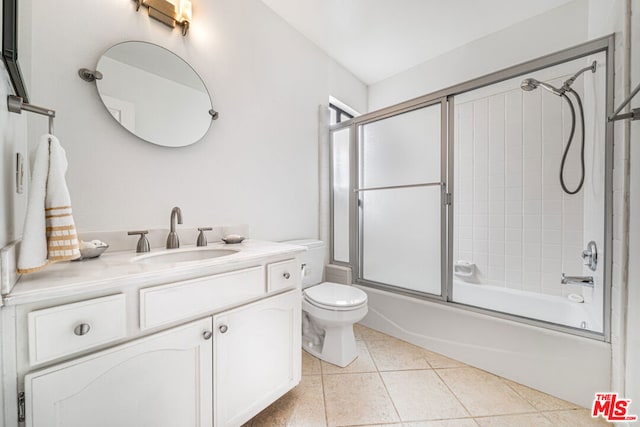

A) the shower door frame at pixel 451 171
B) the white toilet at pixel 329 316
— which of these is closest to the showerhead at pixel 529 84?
the shower door frame at pixel 451 171

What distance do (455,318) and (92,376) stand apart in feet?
6.21

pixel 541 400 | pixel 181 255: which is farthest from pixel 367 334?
pixel 181 255

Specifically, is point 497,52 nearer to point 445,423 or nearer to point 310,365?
point 445,423

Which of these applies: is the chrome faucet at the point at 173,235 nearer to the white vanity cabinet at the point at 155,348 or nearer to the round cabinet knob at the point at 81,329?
the white vanity cabinet at the point at 155,348

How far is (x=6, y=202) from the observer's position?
0.65 meters

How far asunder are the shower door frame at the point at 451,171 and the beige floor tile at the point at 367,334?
37 centimetres

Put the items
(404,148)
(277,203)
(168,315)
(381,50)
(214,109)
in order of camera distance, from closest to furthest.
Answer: (168,315), (214,109), (277,203), (404,148), (381,50)

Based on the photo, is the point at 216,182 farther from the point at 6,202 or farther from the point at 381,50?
the point at 381,50

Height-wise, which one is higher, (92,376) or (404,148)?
(404,148)

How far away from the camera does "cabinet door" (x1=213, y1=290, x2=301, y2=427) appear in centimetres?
94

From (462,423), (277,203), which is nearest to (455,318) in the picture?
(462,423)

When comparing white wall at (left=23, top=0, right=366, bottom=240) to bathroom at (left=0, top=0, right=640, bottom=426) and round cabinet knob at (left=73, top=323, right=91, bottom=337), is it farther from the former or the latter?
round cabinet knob at (left=73, top=323, right=91, bottom=337)

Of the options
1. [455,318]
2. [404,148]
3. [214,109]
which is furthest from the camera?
[404,148]

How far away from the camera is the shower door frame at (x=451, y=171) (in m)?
1.25
